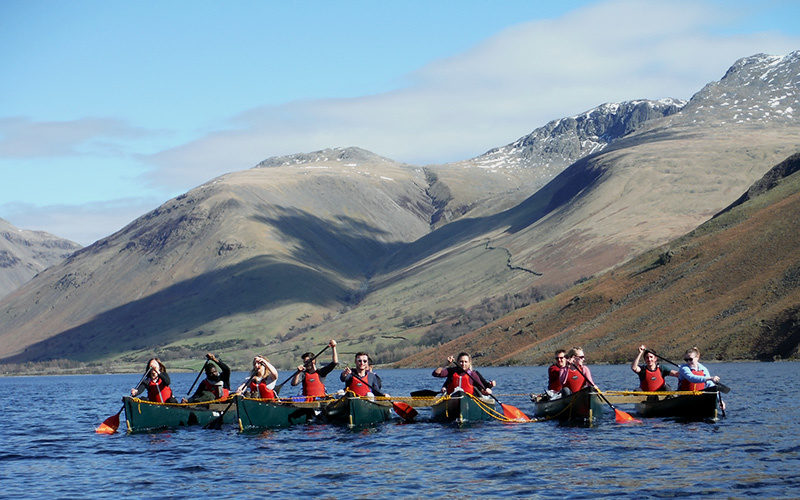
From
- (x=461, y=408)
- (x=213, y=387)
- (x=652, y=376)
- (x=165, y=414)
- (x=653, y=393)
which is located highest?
(x=213, y=387)

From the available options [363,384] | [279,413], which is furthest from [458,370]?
[279,413]

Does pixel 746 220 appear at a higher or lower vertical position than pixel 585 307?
higher

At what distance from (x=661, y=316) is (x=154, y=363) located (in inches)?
4638

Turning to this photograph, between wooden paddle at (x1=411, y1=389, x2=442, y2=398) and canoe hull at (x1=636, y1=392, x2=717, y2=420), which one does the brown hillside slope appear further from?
wooden paddle at (x1=411, y1=389, x2=442, y2=398)

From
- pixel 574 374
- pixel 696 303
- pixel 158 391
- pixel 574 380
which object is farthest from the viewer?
pixel 696 303

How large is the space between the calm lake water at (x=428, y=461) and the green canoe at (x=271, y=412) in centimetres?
72

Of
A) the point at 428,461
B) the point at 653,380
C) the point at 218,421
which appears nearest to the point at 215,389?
the point at 218,421

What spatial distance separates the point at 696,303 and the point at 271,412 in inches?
4493

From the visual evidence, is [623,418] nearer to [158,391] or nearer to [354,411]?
[354,411]

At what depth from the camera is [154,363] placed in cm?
4516

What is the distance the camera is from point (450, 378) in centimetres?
4638

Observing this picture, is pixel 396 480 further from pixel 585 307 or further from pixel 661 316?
pixel 585 307

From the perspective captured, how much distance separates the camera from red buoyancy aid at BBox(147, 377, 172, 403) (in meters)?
47.6

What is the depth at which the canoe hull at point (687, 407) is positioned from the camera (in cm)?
4322
